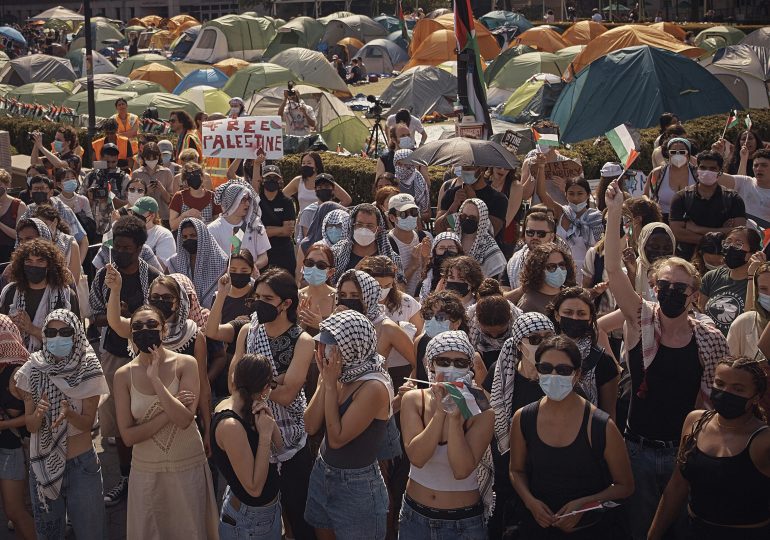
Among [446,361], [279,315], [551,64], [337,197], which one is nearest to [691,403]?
[446,361]

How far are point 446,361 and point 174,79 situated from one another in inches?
1206

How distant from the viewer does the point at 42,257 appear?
22.9ft

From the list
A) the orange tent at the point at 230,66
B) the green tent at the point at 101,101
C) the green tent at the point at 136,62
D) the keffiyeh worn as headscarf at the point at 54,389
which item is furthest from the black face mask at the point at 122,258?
the green tent at the point at 136,62

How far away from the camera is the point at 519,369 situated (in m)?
5.50

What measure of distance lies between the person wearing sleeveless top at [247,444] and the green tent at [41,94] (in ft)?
77.8

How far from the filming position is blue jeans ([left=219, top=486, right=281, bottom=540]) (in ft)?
17.0

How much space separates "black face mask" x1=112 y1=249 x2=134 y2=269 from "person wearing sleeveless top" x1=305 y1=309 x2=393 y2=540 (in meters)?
2.52

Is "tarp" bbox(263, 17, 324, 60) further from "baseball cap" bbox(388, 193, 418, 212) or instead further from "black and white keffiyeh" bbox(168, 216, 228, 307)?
"black and white keffiyeh" bbox(168, 216, 228, 307)

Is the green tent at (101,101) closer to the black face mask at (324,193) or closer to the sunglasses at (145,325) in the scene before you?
the black face mask at (324,193)

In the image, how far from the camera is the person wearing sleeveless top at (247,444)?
5012 millimetres

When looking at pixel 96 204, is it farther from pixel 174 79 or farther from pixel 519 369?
pixel 174 79

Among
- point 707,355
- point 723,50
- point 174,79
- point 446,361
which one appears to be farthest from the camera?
point 174,79

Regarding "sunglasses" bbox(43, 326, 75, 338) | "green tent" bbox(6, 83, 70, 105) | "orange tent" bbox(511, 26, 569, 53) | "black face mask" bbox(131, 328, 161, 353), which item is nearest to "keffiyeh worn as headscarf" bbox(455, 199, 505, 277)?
"black face mask" bbox(131, 328, 161, 353)

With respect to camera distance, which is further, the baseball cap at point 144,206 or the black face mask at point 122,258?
the baseball cap at point 144,206
